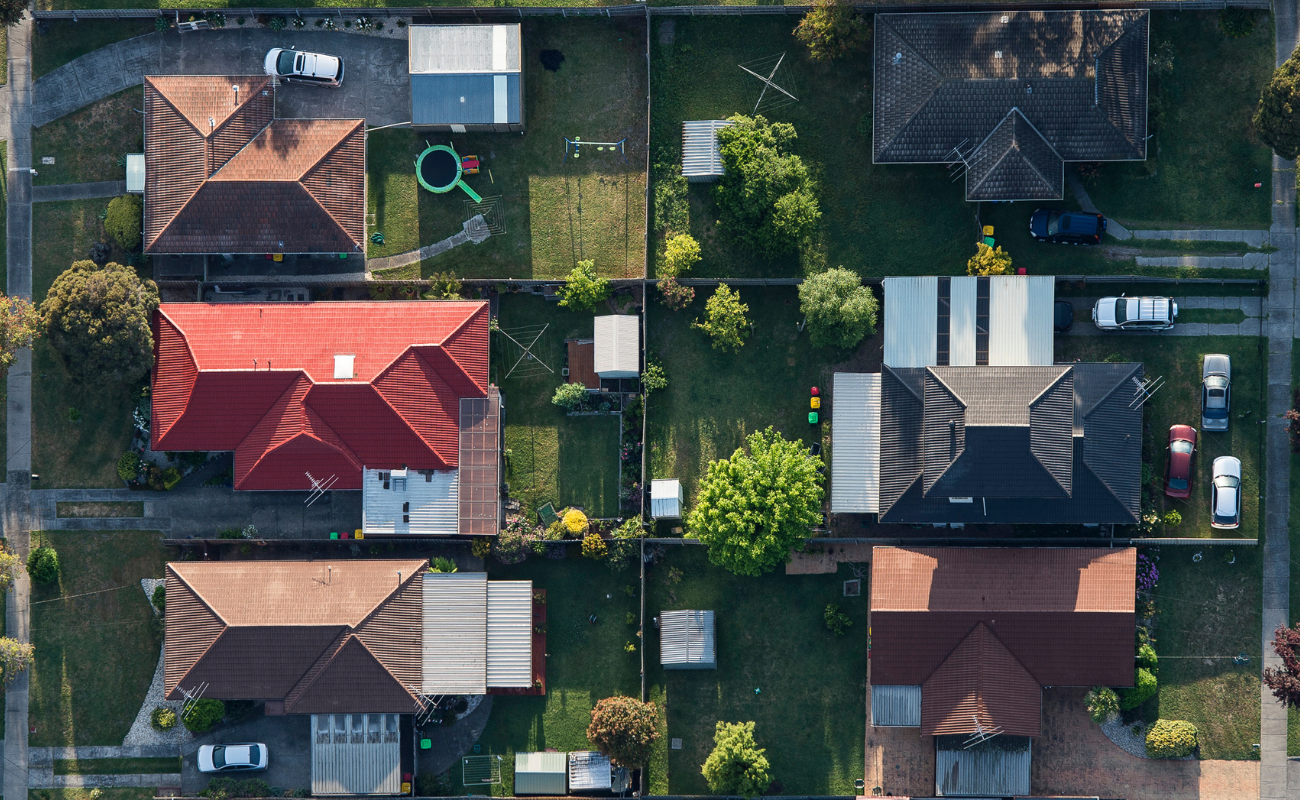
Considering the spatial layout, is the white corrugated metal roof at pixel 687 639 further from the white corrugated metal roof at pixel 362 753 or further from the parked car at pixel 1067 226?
the parked car at pixel 1067 226

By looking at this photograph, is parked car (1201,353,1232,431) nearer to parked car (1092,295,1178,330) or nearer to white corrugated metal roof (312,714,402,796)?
parked car (1092,295,1178,330)

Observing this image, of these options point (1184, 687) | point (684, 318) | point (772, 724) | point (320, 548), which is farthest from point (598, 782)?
point (1184, 687)

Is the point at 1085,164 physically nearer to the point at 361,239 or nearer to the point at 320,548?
the point at 361,239

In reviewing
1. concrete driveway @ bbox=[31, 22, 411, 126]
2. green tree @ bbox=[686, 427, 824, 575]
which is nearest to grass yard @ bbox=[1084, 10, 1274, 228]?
green tree @ bbox=[686, 427, 824, 575]

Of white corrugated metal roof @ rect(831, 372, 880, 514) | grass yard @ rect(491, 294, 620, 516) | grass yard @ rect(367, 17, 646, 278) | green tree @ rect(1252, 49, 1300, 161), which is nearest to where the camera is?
green tree @ rect(1252, 49, 1300, 161)

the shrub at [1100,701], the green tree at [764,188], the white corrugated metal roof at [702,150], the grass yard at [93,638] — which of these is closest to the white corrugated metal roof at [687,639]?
the shrub at [1100,701]

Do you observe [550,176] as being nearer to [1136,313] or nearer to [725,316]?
Result: [725,316]
